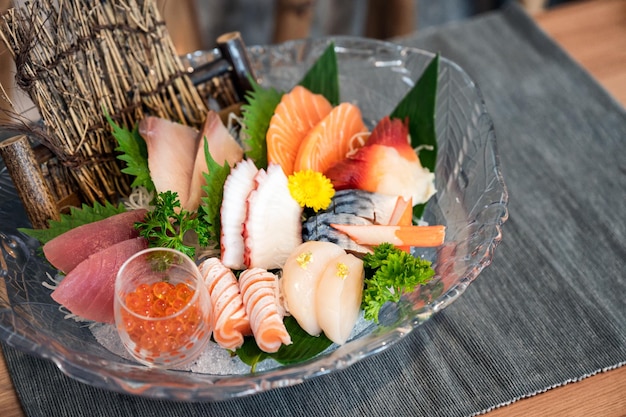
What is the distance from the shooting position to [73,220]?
1631 millimetres

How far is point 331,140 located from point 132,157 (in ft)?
1.81

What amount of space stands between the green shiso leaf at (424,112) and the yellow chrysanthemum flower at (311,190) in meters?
0.37

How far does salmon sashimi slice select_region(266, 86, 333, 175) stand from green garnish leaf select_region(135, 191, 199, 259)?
0.32 metres

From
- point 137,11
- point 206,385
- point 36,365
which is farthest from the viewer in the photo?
point 137,11

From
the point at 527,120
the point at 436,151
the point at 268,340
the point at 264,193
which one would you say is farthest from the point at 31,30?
the point at 527,120

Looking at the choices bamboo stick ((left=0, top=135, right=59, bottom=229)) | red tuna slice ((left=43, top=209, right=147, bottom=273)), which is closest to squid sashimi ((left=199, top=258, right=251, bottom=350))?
red tuna slice ((left=43, top=209, right=147, bottom=273))

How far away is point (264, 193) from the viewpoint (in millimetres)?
1606

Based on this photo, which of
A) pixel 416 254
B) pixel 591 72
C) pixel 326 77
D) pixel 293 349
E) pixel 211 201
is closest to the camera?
pixel 293 349

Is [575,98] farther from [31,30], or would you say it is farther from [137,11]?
[31,30]

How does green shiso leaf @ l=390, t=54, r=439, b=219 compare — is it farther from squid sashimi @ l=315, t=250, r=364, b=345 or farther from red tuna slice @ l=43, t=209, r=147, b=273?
red tuna slice @ l=43, t=209, r=147, b=273

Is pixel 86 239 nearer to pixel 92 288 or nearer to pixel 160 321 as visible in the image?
pixel 92 288

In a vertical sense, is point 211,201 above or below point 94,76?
below

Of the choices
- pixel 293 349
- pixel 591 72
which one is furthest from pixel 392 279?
pixel 591 72

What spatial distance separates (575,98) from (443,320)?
1094mm
